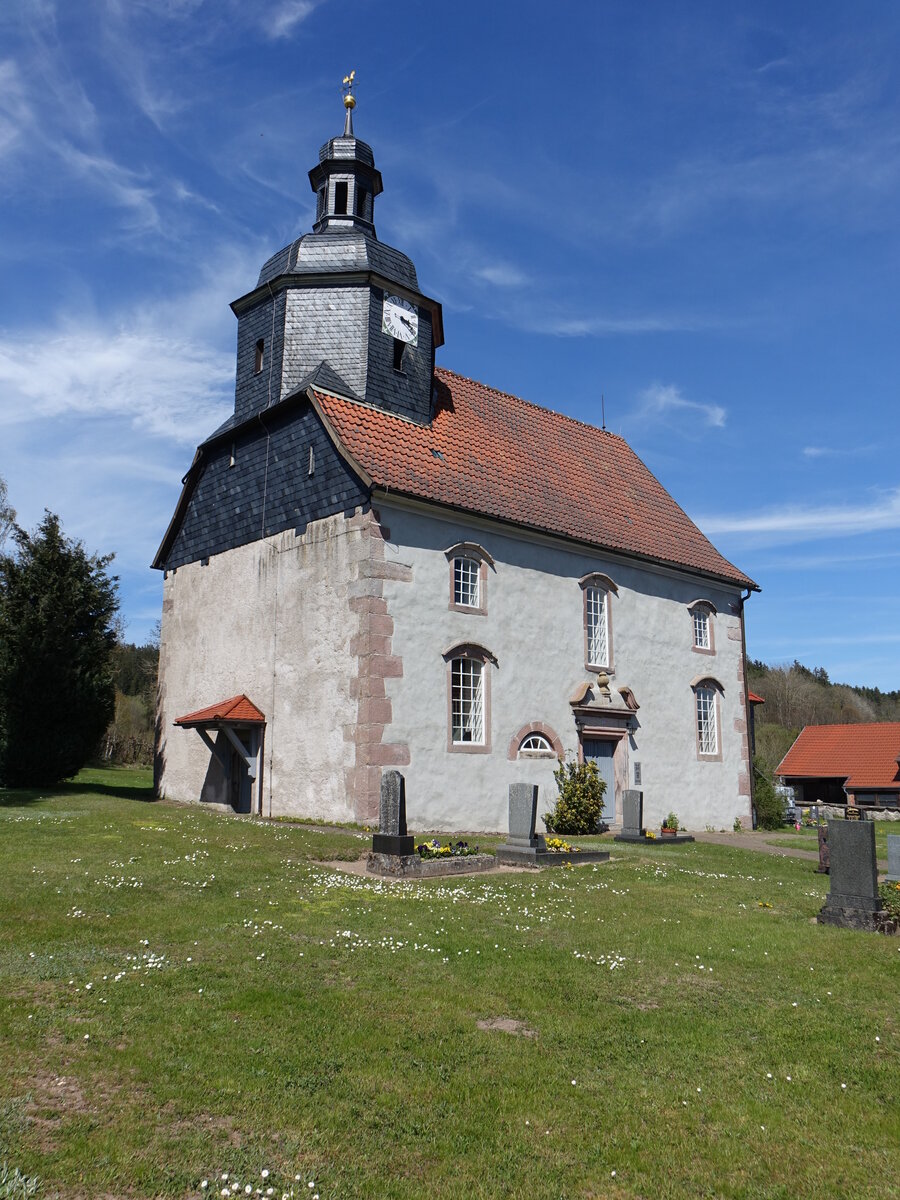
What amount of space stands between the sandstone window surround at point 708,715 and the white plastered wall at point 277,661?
1209 cm

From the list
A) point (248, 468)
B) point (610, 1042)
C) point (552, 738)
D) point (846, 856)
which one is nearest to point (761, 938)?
point (846, 856)

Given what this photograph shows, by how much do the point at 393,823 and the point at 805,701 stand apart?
277ft

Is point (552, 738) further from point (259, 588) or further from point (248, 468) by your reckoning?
point (248, 468)

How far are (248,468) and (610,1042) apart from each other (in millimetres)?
18315

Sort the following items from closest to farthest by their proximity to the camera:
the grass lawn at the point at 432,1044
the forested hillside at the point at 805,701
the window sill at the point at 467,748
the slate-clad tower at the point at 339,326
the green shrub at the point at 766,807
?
the grass lawn at the point at 432,1044 → the window sill at the point at 467,748 → the slate-clad tower at the point at 339,326 → the green shrub at the point at 766,807 → the forested hillside at the point at 805,701

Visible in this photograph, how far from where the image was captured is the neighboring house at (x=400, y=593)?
18.7 m

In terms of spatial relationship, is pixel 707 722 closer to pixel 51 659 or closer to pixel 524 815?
pixel 524 815

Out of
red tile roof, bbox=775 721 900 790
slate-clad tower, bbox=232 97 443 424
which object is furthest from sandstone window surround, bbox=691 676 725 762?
red tile roof, bbox=775 721 900 790

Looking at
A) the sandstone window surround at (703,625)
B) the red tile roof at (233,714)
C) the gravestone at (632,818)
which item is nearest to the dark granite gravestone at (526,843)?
the gravestone at (632,818)

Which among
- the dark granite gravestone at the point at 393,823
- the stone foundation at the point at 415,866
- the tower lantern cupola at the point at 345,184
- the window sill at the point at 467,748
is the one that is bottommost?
the stone foundation at the point at 415,866

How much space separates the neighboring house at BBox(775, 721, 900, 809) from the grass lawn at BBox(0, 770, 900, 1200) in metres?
42.5

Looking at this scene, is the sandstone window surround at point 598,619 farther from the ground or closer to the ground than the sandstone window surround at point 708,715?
farther from the ground

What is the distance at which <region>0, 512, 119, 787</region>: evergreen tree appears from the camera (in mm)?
22438

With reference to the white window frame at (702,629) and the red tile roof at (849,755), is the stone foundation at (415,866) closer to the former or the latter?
the white window frame at (702,629)
